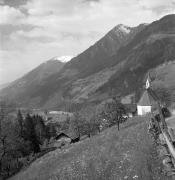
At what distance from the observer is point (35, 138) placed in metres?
121

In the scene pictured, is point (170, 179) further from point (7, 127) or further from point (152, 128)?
point (7, 127)

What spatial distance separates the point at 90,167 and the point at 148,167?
7.35m

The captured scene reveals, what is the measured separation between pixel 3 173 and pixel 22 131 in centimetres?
4790

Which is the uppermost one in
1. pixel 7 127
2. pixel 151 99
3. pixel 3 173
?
pixel 151 99

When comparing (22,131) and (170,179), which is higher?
(170,179)

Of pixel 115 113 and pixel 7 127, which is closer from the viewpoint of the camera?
pixel 7 127

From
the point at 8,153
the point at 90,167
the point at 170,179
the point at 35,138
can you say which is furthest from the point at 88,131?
the point at 170,179

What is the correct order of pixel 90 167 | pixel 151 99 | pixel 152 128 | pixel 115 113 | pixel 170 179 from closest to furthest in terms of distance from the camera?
pixel 151 99 → pixel 170 179 → pixel 152 128 → pixel 90 167 → pixel 115 113

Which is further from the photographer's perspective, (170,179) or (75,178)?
(75,178)

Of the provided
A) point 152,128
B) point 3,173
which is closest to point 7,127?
point 3,173

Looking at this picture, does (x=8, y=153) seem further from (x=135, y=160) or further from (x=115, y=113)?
(x=135, y=160)

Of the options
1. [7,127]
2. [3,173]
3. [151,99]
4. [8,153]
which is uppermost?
[151,99]

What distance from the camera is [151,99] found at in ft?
30.5

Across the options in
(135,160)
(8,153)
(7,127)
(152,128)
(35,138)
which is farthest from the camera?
(35,138)
